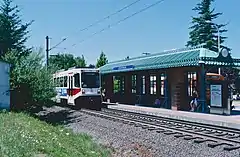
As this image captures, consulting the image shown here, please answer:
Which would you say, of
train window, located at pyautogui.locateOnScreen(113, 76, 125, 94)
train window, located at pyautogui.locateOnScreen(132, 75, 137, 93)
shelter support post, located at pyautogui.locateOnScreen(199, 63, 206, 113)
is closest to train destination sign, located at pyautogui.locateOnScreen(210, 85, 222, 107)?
shelter support post, located at pyautogui.locateOnScreen(199, 63, 206, 113)

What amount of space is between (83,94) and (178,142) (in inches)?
564

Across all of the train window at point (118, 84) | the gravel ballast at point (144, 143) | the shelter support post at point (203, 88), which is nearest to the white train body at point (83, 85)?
the shelter support post at point (203, 88)

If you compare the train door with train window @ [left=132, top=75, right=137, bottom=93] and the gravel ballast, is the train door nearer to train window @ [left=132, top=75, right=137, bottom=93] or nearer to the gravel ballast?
train window @ [left=132, top=75, right=137, bottom=93]

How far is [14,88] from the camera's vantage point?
2202 cm

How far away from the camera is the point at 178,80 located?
2602 centimetres

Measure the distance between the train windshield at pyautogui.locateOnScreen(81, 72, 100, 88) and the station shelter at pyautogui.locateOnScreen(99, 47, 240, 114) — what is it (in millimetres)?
4029

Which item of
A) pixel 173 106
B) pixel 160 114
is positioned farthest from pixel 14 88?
pixel 173 106

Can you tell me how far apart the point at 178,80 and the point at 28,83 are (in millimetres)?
10511

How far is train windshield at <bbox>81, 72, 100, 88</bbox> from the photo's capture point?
1009 inches

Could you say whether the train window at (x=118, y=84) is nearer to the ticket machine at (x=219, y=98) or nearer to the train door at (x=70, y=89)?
the train door at (x=70, y=89)

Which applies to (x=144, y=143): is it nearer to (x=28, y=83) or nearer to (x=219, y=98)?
(x=219, y=98)

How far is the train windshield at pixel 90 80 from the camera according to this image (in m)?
25.6

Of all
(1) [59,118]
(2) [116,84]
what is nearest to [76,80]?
(1) [59,118]

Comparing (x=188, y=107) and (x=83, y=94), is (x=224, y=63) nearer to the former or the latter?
(x=188, y=107)
